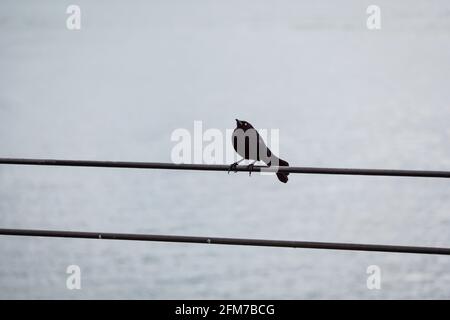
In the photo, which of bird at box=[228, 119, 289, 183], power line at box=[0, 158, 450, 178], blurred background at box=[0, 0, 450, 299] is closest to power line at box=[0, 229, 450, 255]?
power line at box=[0, 158, 450, 178]

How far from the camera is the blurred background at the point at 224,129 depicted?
54.7 ft

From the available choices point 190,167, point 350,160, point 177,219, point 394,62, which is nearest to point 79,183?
point 177,219

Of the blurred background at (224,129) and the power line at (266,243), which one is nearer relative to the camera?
the power line at (266,243)

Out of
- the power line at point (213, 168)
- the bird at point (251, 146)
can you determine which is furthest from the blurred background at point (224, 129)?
the power line at point (213, 168)

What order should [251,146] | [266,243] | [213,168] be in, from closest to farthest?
1. [266,243]
2. [213,168]
3. [251,146]

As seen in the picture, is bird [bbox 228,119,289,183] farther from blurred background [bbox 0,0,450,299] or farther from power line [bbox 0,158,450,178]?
blurred background [bbox 0,0,450,299]

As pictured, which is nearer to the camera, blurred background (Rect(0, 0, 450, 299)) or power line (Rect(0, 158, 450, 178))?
power line (Rect(0, 158, 450, 178))

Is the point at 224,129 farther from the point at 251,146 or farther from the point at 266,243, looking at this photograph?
the point at 266,243

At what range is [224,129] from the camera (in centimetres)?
1902

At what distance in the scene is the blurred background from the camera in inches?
657

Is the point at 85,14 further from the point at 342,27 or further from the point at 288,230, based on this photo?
the point at 288,230

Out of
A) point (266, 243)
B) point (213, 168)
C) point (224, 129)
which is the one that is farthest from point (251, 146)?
point (224, 129)

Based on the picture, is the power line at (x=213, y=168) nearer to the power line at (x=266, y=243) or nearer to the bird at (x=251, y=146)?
the power line at (x=266, y=243)

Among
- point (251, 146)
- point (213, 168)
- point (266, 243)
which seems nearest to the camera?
point (266, 243)
